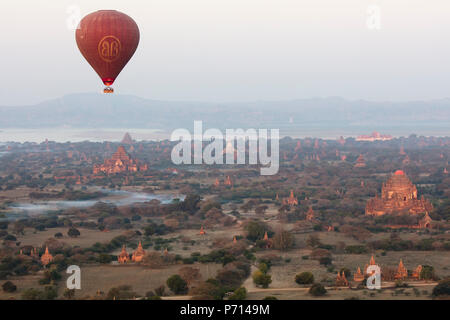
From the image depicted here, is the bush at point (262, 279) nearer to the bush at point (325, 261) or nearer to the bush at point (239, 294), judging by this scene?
the bush at point (239, 294)

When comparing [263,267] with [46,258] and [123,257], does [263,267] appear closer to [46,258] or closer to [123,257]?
[123,257]

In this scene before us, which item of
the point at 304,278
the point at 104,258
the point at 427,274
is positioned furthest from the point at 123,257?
the point at 427,274

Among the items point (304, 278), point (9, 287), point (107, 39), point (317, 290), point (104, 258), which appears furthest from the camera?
point (104, 258)

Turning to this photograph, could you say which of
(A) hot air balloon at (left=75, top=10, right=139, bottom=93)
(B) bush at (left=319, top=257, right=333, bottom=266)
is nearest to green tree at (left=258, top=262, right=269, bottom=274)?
(B) bush at (left=319, top=257, right=333, bottom=266)

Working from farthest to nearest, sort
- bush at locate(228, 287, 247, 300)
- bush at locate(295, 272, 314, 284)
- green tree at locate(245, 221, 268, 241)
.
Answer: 1. green tree at locate(245, 221, 268, 241)
2. bush at locate(295, 272, 314, 284)
3. bush at locate(228, 287, 247, 300)

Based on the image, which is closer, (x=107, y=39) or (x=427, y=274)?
(x=427, y=274)

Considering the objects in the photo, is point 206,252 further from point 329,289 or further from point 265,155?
point 265,155

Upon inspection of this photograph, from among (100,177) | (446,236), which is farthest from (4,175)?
(446,236)

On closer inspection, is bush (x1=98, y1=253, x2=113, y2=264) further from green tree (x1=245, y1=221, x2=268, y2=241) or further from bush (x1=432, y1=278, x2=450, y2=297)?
bush (x1=432, y1=278, x2=450, y2=297)
